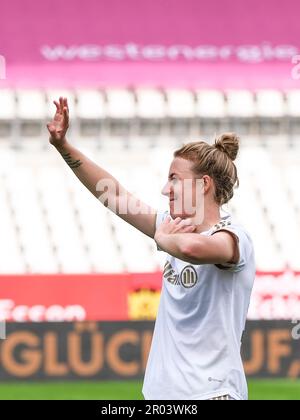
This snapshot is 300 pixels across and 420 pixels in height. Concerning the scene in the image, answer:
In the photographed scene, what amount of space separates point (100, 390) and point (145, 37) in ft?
33.7

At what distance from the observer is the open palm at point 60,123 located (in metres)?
4.23

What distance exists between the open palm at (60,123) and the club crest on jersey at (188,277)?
0.75m

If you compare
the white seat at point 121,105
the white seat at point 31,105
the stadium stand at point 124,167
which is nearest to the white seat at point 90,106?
the stadium stand at point 124,167


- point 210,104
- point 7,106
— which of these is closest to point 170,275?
point 7,106

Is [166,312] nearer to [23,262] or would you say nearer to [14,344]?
[14,344]

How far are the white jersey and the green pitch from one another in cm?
881

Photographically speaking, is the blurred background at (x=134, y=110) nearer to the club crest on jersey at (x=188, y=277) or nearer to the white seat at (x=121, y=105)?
the white seat at (x=121, y=105)

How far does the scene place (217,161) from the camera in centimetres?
395

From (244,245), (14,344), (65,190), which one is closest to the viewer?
(244,245)

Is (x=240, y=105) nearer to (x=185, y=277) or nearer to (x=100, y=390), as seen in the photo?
(x=100, y=390)

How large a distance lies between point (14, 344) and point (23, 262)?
6.44 m

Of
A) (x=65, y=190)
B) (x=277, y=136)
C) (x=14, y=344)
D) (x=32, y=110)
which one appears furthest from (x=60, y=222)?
(x=14, y=344)

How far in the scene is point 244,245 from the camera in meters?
3.88

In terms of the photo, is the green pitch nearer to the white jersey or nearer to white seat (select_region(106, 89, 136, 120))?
the white jersey
